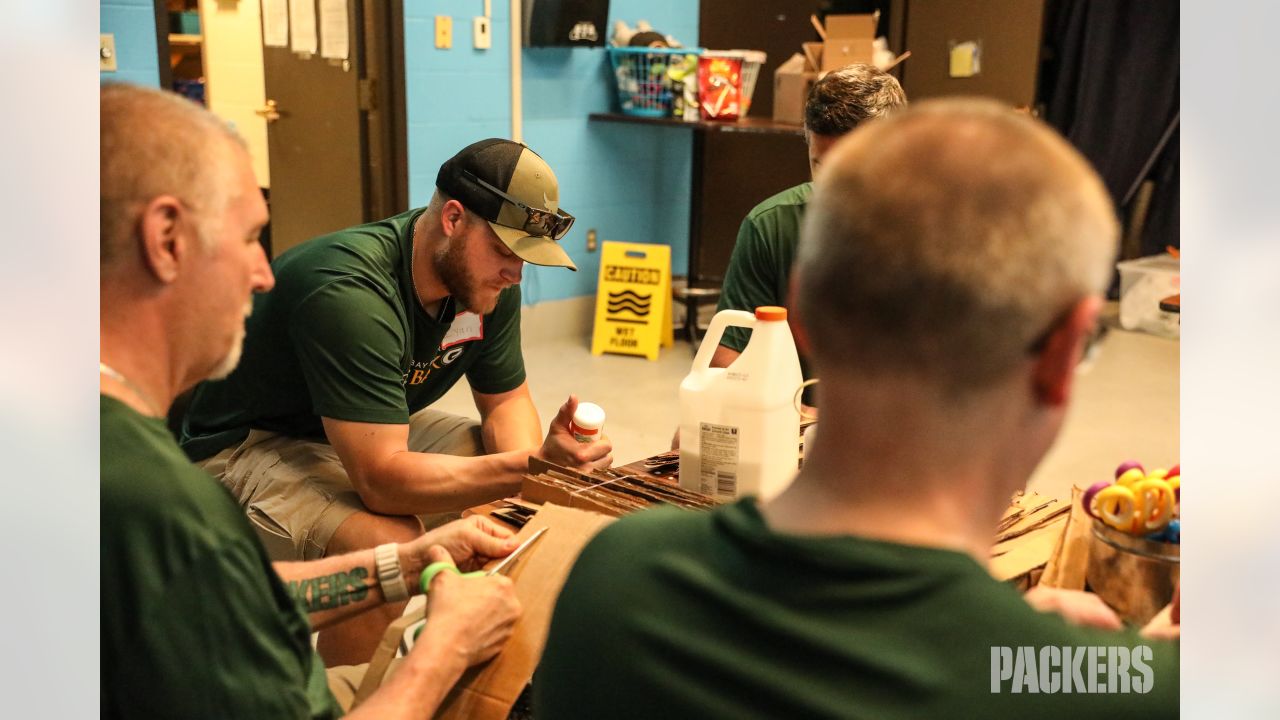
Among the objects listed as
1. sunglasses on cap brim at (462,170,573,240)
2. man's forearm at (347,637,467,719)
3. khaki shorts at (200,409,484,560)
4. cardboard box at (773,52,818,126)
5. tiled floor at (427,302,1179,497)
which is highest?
cardboard box at (773,52,818,126)

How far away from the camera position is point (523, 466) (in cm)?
186

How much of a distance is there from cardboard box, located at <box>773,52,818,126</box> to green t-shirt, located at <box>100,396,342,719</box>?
335cm

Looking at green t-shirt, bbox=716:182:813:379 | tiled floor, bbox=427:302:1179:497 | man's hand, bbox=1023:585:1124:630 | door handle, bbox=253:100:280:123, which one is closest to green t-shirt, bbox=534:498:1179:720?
man's hand, bbox=1023:585:1124:630

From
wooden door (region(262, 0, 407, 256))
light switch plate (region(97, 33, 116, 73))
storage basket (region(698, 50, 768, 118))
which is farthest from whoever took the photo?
storage basket (region(698, 50, 768, 118))

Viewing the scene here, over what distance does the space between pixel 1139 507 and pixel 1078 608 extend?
0.93ft

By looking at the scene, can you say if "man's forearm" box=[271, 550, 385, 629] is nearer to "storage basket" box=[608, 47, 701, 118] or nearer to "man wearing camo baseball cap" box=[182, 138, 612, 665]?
"man wearing camo baseball cap" box=[182, 138, 612, 665]

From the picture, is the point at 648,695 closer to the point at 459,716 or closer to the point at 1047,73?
the point at 459,716

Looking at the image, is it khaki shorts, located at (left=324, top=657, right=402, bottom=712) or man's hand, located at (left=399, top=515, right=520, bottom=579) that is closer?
khaki shorts, located at (left=324, top=657, right=402, bottom=712)

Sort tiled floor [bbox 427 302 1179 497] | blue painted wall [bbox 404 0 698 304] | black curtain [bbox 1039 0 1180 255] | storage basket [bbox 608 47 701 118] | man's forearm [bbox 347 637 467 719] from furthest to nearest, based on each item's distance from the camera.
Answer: black curtain [bbox 1039 0 1180 255] → storage basket [bbox 608 47 701 118] → blue painted wall [bbox 404 0 698 304] → tiled floor [bbox 427 302 1179 497] → man's forearm [bbox 347 637 467 719]

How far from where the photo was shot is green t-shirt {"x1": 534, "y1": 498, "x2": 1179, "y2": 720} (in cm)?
72

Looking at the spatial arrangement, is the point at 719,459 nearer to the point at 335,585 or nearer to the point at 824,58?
the point at 335,585

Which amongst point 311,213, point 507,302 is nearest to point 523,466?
point 507,302

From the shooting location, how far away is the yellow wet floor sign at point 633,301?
3.47 m
